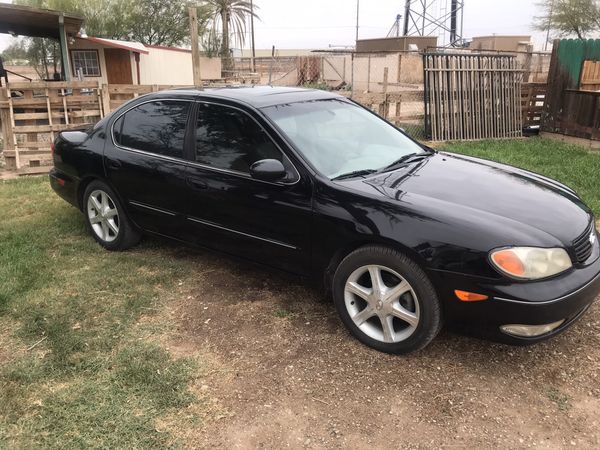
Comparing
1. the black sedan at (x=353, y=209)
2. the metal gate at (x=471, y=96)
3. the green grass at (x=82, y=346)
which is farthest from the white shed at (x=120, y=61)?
the black sedan at (x=353, y=209)

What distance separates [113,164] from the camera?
176 inches

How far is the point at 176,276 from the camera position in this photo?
4277mm

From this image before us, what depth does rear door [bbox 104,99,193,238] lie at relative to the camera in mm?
4051

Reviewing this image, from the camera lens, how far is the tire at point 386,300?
288 cm

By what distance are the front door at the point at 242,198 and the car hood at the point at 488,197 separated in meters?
0.43

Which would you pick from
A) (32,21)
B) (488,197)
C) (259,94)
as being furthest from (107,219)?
(32,21)

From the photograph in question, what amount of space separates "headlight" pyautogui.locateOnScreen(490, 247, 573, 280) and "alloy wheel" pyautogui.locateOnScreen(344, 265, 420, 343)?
1.66ft

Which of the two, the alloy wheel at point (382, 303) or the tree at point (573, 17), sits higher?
the tree at point (573, 17)

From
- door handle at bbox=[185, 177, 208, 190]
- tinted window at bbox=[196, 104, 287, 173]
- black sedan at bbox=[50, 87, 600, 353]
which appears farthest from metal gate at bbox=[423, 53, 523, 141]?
door handle at bbox=[185, 177, 208, 190]

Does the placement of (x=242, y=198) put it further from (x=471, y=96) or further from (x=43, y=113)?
(x=471, y=96)

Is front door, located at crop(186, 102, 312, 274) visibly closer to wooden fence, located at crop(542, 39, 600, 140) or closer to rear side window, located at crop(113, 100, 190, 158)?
rear side window, located at crop(113, 100, 190, 158)

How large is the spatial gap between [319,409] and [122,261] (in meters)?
2.60

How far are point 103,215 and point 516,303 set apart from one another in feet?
12.0

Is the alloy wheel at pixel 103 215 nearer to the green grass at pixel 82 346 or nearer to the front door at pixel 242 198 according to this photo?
the green grass at pixel 82 346
